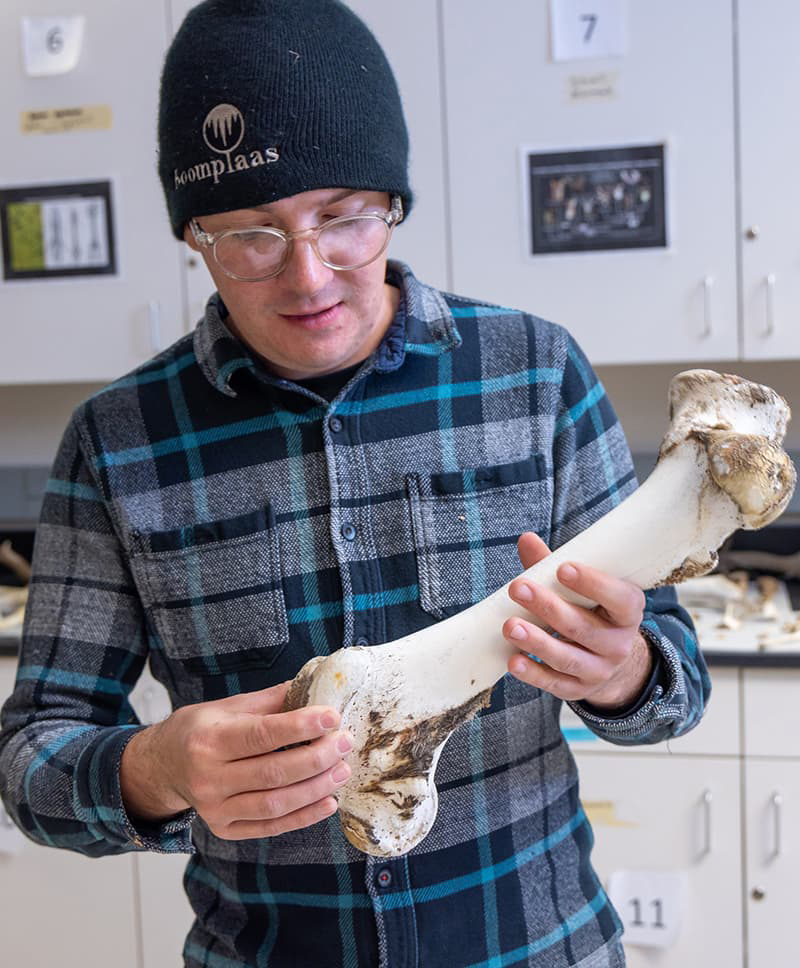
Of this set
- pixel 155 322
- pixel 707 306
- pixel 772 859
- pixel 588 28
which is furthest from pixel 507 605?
pixel 155 322

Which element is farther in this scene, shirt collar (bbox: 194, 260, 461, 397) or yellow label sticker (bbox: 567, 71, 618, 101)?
yellow label sticker (bbox: 567, 71, 618, 101)

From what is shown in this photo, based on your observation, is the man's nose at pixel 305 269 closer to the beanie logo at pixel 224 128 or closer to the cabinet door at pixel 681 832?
the beanie logo at pixel 224 128

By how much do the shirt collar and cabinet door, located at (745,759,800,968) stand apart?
3.94 ft

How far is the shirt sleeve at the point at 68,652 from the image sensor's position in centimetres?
99

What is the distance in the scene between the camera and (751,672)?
1919 millimetres

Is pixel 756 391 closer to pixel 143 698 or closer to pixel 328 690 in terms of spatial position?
pixel 328 690

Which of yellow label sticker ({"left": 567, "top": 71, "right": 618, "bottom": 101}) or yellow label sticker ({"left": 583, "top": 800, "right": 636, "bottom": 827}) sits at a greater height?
yellow label sticker ({"left": 567, "top": 71, "right": 618, "bottom": 101})

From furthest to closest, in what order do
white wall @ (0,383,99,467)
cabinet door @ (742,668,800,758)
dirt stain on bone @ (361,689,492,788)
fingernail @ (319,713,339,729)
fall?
white wall @ (0,383,99,467)
cabinet door @ (742,668,800,758)
dirt stain on bone @ (361,689,492,788)
fingernail @ (319,713,339,729)

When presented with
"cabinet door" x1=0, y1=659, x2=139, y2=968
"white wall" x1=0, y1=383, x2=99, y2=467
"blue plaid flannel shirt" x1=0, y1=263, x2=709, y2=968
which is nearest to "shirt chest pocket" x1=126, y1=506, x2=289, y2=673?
"blue plaid flannel shirt" x1=0, y1=263, x2=709, y2=968

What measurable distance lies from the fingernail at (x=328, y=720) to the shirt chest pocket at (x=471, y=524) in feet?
0.89

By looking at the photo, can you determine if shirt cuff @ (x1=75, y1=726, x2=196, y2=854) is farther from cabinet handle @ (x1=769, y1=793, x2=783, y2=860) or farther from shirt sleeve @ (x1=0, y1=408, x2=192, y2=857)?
cabinet handle @ (x1=769, y1=793, x2=783, y2=860)

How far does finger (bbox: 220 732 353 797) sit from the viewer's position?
2.48 feet

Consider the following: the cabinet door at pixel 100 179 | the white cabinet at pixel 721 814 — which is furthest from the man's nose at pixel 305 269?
the cabinet door at pixel 100 179

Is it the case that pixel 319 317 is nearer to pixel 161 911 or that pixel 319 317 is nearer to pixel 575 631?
pixel 575 631
